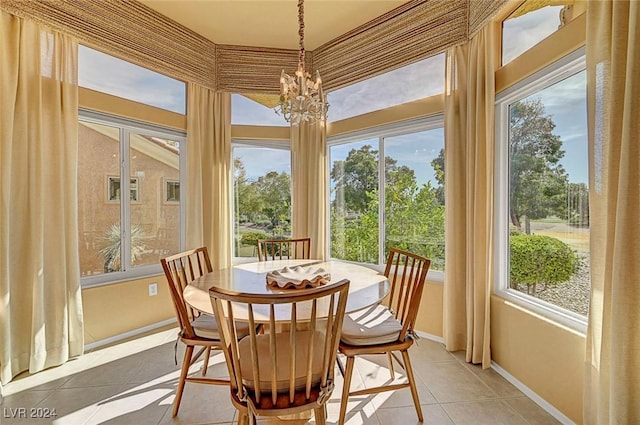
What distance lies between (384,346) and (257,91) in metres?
3.24

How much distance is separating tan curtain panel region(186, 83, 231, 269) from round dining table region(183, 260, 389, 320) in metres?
1.35

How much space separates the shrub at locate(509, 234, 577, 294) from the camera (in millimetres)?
1942

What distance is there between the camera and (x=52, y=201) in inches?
96.4

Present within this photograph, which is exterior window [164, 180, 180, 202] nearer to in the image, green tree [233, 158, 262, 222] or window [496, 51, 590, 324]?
green tree [233, 158, 262, 222]

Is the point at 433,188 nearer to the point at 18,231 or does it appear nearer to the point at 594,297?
the point at 594,297

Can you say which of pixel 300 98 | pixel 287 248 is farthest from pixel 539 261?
pixel 287 248

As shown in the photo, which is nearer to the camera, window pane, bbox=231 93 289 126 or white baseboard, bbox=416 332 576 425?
white baseboard, bbox=416 332 576 425

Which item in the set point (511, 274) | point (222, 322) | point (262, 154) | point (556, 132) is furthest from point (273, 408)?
point (262, 154)

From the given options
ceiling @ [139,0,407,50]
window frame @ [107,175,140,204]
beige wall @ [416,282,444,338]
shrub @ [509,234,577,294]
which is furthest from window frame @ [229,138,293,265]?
shrub @ [509,234,577,294]

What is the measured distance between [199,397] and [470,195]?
2606mm

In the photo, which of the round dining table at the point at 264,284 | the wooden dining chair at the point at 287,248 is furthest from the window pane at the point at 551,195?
the wooden dining chair at the point at 287,248

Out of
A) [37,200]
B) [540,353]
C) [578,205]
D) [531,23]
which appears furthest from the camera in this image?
[37,200]

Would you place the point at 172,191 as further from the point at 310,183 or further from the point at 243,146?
the point at 310,183

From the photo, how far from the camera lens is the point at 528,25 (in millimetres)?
2197
